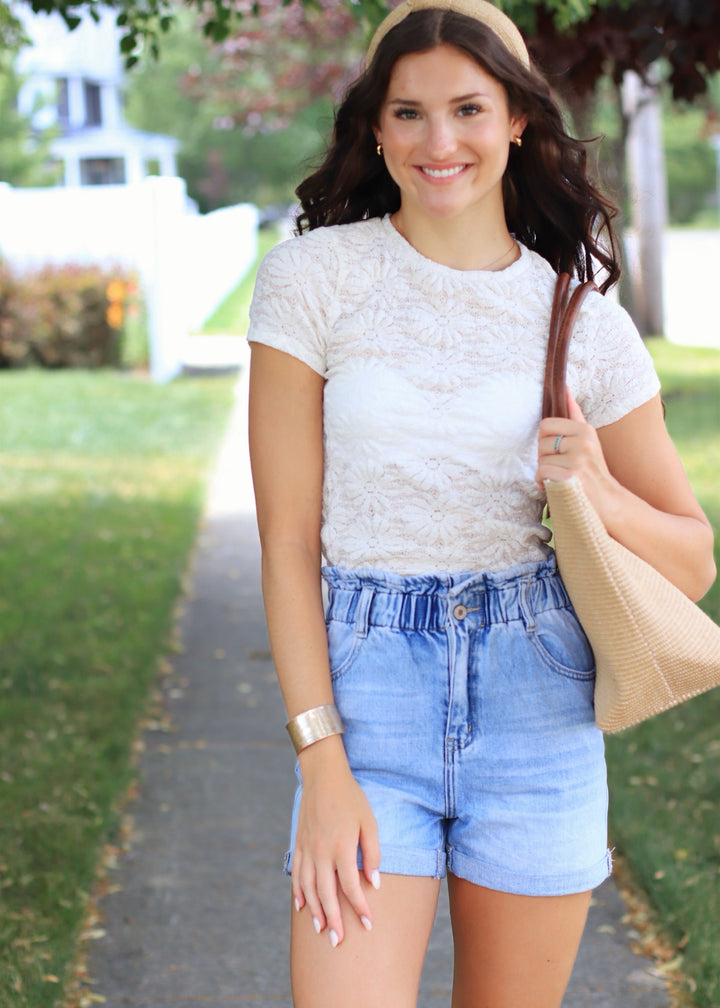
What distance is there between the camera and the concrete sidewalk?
3.25 m

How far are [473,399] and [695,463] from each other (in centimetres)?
722

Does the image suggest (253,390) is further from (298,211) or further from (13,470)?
(13,470)

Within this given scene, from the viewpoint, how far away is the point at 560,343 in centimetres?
192

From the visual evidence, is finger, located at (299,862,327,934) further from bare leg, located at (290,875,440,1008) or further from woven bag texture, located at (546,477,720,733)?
woven bag texture, located at (546,477,720,733)

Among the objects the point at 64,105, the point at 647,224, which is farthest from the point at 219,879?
the point at 64,105

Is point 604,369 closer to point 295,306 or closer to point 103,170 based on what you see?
point 295,306

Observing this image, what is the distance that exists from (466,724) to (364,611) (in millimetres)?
212

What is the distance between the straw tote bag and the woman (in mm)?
49

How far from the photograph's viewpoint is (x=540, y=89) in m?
2.01

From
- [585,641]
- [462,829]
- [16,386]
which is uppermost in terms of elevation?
[585,641]

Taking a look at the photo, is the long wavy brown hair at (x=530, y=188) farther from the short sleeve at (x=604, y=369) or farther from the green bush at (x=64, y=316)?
the green bush at (x=64, y=316)

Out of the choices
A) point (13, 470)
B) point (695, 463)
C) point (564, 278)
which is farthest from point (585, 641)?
point (13, 470)

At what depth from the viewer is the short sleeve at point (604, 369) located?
1949 mm

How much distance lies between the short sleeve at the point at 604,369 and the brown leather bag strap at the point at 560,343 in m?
0.02
